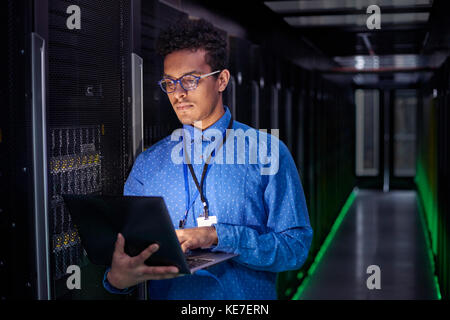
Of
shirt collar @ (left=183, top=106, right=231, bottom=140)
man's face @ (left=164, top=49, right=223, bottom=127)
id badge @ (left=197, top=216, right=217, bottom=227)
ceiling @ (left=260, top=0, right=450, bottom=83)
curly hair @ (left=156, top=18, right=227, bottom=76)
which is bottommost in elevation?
id badge @ (left=197, top=216, right=217, bottom=227)

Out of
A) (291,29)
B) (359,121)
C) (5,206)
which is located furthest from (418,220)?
(5,206)

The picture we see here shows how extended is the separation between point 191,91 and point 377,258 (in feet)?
22.4

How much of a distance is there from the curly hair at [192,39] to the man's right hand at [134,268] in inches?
25.8

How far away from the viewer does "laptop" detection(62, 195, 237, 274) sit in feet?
5.95

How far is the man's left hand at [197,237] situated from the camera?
6.61 ft

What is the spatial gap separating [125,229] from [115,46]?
87 centimetres

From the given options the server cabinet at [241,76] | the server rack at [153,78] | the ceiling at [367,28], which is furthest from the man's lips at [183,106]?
the ceiling at [367,28]

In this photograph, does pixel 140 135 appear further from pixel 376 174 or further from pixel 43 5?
pixel 376 174

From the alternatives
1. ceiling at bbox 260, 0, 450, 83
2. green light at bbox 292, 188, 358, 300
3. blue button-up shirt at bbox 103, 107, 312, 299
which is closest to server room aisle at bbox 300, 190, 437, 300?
green light at bbox 292, 188, 358, 300

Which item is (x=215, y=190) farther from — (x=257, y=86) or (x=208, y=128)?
(x=257, y=86)

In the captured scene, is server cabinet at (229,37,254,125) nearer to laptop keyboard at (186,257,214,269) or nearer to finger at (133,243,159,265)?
laptop keyboard at (186,257,214,269)

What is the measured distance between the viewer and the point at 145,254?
1880mm

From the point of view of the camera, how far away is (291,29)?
26.1 feet

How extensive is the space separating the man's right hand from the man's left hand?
0.12 metres
